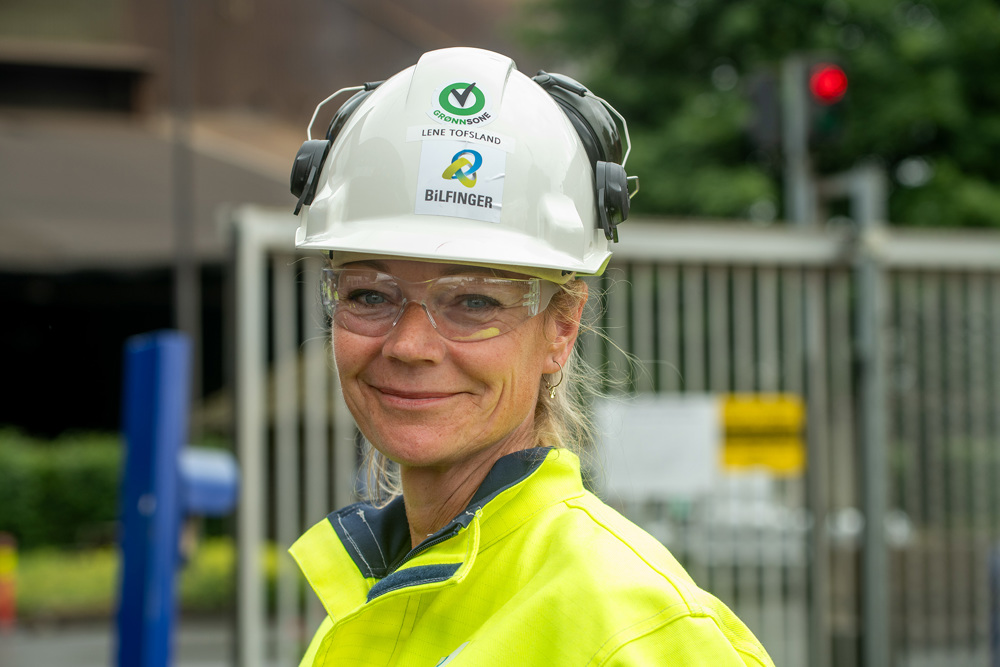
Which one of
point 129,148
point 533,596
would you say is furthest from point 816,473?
point 129,148

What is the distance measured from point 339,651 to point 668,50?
13123 mm

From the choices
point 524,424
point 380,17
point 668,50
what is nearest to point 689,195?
point 668,50

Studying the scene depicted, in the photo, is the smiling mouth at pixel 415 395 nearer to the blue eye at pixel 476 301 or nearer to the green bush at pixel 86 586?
the blue eye at pixel 476 301

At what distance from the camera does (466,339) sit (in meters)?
1.43

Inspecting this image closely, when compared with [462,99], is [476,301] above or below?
below

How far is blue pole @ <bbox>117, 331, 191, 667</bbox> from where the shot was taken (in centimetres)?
269

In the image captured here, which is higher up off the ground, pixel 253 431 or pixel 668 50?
pixel 668 50

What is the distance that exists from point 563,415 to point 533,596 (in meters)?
0.56

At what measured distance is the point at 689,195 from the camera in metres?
12.6

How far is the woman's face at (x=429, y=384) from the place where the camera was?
1425mm

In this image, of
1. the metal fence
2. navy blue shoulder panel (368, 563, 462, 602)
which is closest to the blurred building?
the metal fence

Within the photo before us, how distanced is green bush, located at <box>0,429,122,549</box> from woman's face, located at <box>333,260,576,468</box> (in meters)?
11.1

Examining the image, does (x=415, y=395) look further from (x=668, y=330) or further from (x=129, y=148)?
(x=129, y=148)

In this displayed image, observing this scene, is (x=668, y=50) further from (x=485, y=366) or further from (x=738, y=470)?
(x=485, y=366)
